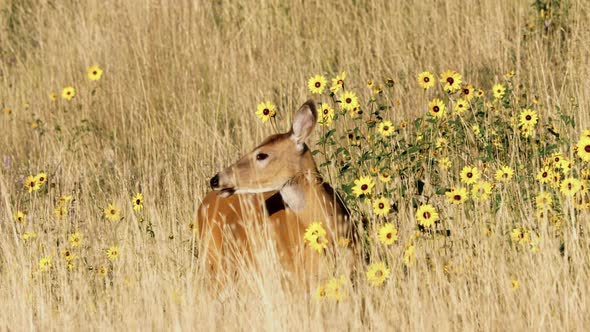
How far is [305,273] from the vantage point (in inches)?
197

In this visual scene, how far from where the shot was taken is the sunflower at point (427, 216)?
4695 mm

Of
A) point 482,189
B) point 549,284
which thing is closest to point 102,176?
point 482,189

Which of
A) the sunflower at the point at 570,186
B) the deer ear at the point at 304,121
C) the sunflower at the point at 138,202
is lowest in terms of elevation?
the sunflower at the point at 570,186

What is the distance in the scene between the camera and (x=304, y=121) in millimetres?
5453

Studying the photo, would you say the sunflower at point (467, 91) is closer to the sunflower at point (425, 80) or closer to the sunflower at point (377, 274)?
the sunflower at point (425, 80)

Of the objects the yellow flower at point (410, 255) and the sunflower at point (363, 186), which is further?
the sunflower at point (363, 186)

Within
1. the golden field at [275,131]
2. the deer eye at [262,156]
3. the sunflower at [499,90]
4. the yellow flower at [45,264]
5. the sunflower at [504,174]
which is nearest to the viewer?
the golden field at [275,131]

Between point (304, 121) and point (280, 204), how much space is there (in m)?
0.43

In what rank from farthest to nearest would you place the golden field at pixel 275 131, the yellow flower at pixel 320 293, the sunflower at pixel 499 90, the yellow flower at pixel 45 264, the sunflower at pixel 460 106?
the sunflower at pixel 499 90 < the sunflower at pixel 460 106 < the yellow flower at pixel 45 264 < the golden field at pixel 275 131 < the yellow flower at pixel 320 293

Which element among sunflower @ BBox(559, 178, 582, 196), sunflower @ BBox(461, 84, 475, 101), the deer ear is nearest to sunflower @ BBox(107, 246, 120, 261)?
the deer ear

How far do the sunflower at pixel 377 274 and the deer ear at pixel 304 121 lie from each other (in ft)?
3.68

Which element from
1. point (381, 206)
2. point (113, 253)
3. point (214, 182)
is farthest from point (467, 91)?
point (113, 253)

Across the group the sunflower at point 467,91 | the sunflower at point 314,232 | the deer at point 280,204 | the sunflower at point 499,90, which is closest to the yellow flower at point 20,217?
the deer at point 280,204

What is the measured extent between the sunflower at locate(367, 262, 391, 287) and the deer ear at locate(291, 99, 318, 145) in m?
1.12
